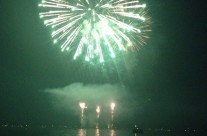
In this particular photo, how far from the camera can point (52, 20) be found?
5606 cm

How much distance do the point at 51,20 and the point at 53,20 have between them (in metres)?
0.30

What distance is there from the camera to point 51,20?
184ft

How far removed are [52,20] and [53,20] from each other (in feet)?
0.51

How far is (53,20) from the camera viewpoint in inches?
2206

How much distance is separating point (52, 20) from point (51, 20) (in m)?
0.15
